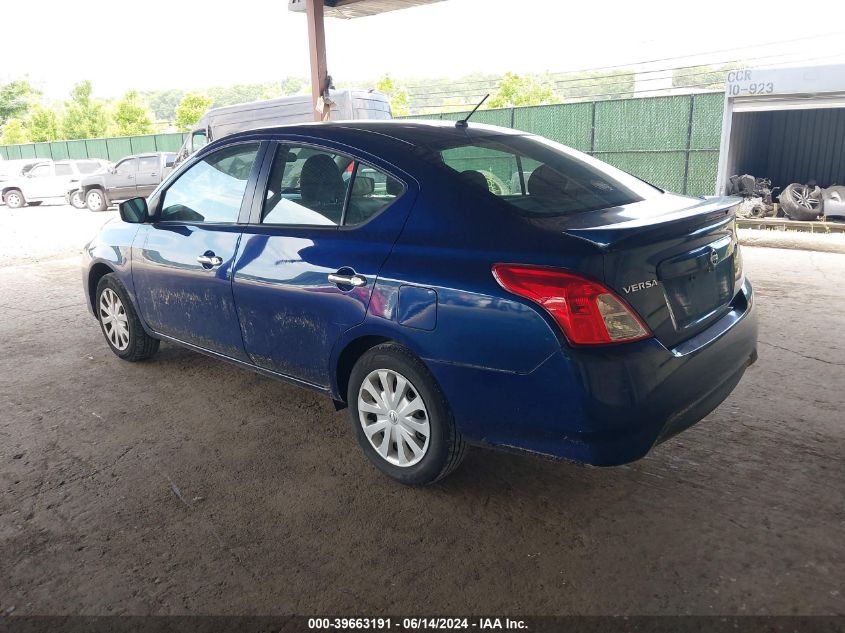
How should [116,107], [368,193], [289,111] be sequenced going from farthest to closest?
[116,107]
[289,111]
[368,193]

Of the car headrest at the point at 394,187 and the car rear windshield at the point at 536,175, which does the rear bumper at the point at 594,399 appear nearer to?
the car rear windshield at the point at 536,175

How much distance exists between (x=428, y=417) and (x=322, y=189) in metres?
1.29

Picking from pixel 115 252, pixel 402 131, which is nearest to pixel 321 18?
pixel 115 252

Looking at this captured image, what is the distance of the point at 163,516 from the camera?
121 inches

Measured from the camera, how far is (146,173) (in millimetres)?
19484

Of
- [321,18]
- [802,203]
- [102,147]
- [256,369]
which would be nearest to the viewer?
[256,369]

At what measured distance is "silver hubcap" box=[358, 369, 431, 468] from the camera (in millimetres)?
3092

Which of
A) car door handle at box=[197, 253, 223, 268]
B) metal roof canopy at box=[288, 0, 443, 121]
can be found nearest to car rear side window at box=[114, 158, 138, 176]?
metal roof canopy at box=[288, 0, 443, 121]

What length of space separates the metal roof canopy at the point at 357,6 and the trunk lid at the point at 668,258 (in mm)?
10120

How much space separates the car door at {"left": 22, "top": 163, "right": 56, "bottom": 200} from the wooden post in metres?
14.6

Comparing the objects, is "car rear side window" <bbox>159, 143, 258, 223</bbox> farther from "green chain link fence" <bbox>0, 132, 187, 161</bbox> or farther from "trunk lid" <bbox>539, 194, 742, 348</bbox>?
"green chain link fence" <bbox>0, 132, 187, 161</bbox>

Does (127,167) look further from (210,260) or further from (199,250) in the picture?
(210,260)

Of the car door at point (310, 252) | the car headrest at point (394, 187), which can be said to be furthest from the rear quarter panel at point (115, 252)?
the car headrest at point (394, 187)

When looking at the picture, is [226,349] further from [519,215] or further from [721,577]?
[721,577]
